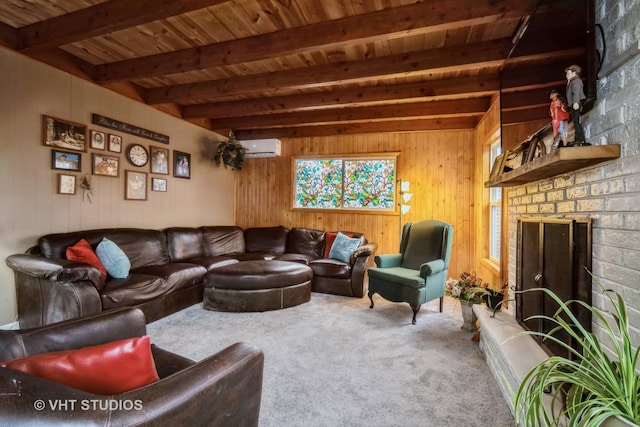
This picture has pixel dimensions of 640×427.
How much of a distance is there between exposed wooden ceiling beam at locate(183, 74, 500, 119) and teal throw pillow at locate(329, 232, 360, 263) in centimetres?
186

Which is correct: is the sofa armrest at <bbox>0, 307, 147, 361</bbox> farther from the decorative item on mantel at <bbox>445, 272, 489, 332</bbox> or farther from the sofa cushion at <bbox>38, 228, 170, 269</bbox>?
the decorative item on mantel at <bbox>445, 272, 489, 332</bbox>

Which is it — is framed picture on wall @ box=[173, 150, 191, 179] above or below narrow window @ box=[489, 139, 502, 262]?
above

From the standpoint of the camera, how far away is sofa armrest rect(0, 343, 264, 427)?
56cm

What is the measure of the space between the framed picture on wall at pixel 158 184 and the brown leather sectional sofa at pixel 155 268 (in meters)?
0.59

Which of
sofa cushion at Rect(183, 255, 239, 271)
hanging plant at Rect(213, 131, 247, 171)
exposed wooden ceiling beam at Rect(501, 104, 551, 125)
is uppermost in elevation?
hanging plant at Rect(213, 131, 247, 171)

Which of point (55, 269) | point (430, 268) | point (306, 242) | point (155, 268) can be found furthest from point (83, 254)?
point (430, 268)

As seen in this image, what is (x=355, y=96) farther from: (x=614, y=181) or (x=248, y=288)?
(x=614, y=181)

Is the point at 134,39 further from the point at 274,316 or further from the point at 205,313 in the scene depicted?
the point at 274,316

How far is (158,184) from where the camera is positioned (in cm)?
418

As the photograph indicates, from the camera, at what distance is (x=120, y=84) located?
3.63 metres

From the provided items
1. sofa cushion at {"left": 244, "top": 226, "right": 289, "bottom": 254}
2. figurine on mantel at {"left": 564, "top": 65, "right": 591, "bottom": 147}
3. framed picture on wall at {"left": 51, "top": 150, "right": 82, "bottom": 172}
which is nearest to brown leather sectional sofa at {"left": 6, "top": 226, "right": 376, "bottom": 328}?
sofa cushion at {"left": 244, "top": 226, "right": 289, "bottom": 254}

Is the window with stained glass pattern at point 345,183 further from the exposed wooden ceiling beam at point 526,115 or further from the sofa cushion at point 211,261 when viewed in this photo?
the exposed wooden ceiling beam at point 526,115

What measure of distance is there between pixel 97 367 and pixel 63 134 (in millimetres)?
3234

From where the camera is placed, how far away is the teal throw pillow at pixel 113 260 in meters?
2.93
